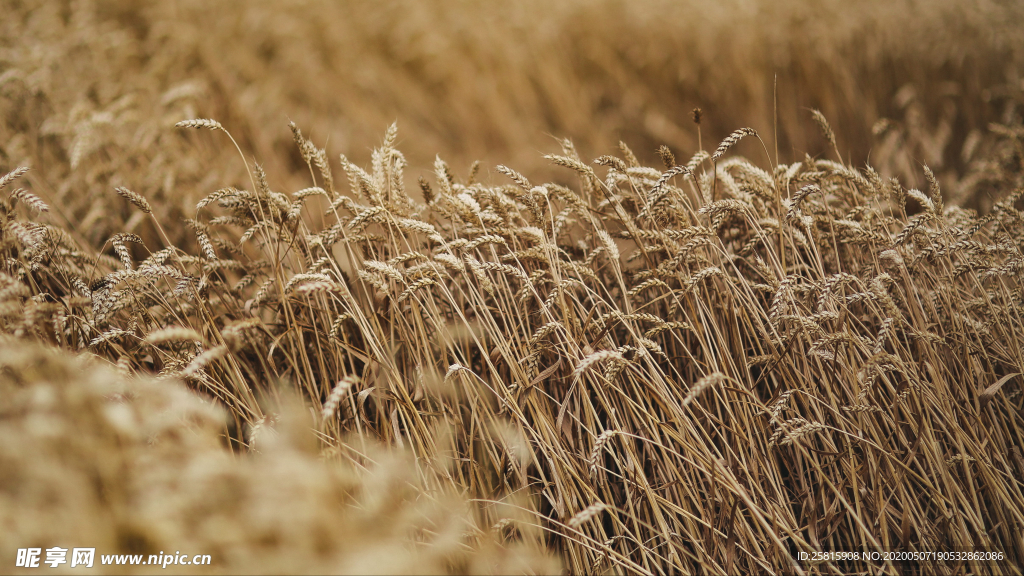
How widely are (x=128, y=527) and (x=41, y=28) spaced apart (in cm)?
406

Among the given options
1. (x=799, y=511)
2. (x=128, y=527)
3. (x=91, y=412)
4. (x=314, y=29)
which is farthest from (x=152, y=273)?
(x=314, y=29)

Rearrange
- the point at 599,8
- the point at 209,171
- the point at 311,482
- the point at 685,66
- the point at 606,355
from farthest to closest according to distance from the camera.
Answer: the point at 599,8 < the point at 685,66 < the point at 209,171 < the point at 606,355 < the point at 311,482

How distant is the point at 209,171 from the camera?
260 centimetres

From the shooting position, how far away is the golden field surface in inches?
27.9

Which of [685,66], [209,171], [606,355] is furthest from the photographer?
[685,66]

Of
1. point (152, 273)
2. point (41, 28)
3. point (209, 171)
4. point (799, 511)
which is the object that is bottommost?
point (799, 511)

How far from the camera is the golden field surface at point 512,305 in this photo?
71 centimetres

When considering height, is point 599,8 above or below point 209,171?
above

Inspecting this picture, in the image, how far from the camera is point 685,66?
4.00 meters

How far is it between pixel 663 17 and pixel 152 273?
437cm

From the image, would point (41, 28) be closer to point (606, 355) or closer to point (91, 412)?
point (91, 412)

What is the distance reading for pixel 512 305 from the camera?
1.54 m

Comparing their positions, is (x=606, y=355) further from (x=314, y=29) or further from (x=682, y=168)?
(x=314, y=29)

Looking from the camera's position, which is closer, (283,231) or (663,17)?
(283,231)
